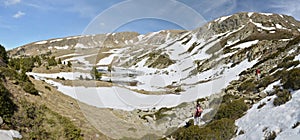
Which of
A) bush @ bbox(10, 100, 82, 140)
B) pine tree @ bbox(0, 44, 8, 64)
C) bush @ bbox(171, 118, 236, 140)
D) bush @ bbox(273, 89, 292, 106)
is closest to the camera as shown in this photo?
bush @ bbox(171, 118, 236, 140)

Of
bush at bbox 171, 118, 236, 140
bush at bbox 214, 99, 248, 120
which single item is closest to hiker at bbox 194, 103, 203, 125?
bush at bbox 214, 99, 248, 120

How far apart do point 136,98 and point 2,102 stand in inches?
814

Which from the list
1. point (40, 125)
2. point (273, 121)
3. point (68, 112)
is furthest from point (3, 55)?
point (273, 121)

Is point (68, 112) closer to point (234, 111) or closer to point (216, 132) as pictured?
point (234, 111)

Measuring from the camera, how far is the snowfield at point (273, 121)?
8781 mm

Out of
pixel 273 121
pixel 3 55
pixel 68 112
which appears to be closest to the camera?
pixel 273 121

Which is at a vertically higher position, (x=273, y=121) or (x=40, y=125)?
(x=273, y=121)

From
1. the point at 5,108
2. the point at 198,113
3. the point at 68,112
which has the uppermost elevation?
the point at 5,108

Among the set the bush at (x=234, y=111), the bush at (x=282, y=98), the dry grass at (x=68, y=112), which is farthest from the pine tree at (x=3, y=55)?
the bush at (x=282, y=98)

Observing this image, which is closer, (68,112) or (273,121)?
(273,121)

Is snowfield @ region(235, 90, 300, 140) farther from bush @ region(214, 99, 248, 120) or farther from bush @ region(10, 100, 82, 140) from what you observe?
bush @ region(10, 100, 82, 140)

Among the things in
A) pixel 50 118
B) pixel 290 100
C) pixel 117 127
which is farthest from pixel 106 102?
pixel 290 100

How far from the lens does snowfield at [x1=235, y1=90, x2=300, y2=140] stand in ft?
28.8

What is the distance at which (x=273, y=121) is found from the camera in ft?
32.7
